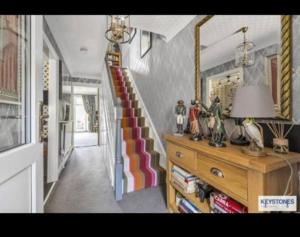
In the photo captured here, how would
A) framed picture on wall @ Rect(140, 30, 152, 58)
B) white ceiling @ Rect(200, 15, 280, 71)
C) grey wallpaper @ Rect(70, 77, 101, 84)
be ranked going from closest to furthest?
white ceiling @ Rect(200, 15, 280, 71) < framed picture on wall @ Rect(140, 30, 152, 58) < grey wallpaper @ Rect(70, 77, 101, 84)

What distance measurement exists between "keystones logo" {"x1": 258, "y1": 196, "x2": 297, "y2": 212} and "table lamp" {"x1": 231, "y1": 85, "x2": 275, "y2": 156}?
0.74 ft

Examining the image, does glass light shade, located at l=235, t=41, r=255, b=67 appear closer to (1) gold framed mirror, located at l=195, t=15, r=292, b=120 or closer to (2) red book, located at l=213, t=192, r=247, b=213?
(1) gold framed mirror, located at l=195, t=15, r=292, b=120

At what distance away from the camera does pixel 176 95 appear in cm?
226

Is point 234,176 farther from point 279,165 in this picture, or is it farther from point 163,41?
point 163,41

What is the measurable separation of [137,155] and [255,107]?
1958 millimetres

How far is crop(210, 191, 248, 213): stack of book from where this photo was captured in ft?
3.30

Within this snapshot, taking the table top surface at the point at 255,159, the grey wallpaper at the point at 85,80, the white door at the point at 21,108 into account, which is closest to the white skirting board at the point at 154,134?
the table top surface at the point at 255,159

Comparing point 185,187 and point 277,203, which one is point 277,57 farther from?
point 185,187

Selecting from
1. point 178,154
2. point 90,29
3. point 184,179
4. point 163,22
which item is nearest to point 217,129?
point 178,154

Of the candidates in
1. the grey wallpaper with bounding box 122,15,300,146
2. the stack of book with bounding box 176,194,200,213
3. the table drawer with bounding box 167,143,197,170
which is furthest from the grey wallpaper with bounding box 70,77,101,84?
the stack of book with bounding box 176,194,200,213

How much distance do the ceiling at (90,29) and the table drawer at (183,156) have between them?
4.89 feet

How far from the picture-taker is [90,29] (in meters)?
2.52

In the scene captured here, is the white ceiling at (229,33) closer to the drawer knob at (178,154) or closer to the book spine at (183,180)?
the drawer knob at (178,154)

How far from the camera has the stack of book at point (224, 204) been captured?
1.01 meters
